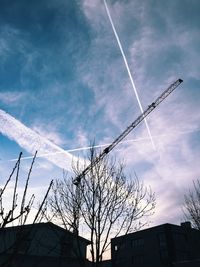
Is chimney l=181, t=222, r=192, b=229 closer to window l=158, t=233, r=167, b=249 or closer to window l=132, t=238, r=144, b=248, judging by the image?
window l=158, t=233, r=167, b=249

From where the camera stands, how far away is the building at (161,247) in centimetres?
3391

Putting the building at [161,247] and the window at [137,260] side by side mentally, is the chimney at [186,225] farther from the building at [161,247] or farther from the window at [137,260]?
the window at [137,260]

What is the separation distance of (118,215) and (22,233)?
9.64 meters

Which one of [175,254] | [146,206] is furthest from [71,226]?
[175,254]

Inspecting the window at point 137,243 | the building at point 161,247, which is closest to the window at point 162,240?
the building at point 161,247

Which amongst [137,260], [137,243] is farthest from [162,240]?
[137,260]

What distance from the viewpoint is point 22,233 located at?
2.38 meters

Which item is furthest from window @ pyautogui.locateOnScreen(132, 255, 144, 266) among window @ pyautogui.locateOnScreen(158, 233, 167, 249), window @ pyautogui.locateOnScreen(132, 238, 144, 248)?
window @ pyautogui.locateOnScreen(158, 233, 167, 249)

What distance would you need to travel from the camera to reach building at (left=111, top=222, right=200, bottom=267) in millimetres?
33906

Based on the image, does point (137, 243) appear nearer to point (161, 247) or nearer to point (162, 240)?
point (161, 247)

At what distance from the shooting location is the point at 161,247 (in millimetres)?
34719

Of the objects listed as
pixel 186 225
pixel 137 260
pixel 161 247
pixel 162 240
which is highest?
pixel 186 225

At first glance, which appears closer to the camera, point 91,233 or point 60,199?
point 91,233

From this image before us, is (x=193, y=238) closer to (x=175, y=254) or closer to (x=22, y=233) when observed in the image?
(x=175, y=254)
